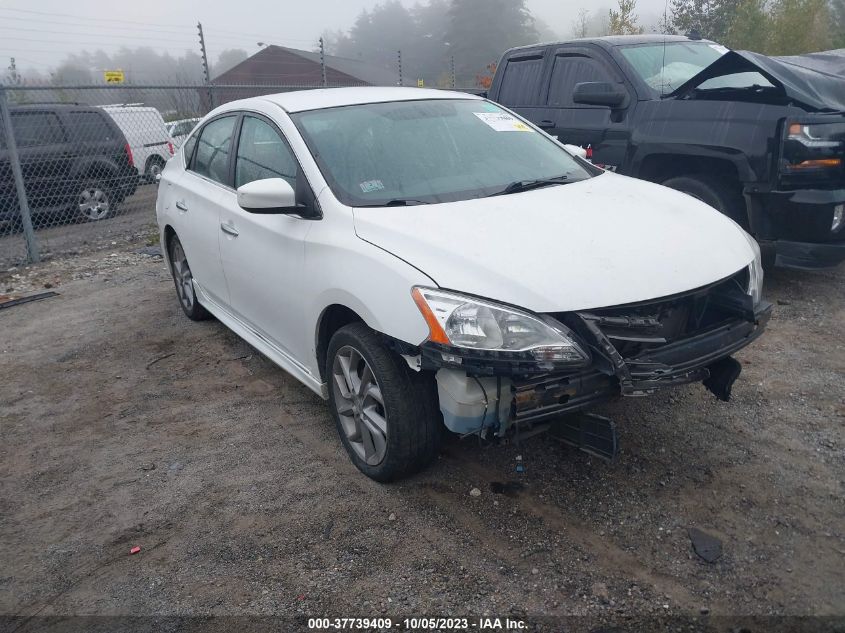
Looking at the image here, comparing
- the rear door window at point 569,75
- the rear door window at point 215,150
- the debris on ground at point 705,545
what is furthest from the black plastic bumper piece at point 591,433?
the rear door window at point 569,75

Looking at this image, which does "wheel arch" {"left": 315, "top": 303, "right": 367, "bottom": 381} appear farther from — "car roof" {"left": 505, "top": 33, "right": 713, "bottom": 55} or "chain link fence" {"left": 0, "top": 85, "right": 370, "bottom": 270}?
"chain link fence" {"left": 0, "top": 85, "right": 370, "bottom": 270}

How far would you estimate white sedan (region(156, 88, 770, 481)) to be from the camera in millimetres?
2664

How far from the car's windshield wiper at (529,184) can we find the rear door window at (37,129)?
8681mm

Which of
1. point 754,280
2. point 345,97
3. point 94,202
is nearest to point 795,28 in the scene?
point 94,202

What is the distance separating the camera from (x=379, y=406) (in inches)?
124

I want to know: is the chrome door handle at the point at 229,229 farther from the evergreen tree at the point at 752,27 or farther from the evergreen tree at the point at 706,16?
the evergreen tree at the point at 706,16

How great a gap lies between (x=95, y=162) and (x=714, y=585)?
10.4m

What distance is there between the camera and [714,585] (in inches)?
98.7

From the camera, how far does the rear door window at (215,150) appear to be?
4508 mm

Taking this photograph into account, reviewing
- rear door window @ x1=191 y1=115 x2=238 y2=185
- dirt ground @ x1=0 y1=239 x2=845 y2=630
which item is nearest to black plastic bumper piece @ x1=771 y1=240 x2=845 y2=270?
dirt ground @ x1=0 y1=239 x2=845 y2=630

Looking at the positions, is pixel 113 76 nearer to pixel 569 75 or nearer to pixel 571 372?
pixel 569 75

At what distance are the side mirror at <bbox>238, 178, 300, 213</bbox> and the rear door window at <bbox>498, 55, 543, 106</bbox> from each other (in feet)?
13.9

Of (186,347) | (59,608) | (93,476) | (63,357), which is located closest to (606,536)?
(59,608)

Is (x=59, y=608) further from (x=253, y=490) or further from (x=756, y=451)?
(x=756, y=451)
